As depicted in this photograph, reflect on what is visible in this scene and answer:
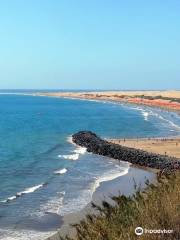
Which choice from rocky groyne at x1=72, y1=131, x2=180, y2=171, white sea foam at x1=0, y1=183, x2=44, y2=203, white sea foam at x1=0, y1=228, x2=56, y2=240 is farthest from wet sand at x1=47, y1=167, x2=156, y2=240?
white sea foam at x1=0, y1=183, x2=44, y2=203

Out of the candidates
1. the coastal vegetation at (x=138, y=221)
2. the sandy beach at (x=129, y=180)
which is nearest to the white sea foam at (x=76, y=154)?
the sandy beach at (x=129, y=180)

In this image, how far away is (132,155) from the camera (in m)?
43.5

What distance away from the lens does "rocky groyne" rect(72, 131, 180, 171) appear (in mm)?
38562

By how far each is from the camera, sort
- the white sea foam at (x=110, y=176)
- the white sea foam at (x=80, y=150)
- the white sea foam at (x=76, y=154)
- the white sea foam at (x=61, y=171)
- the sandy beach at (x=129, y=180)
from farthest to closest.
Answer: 1. the white sea foam at (x=80, y=150)
2. the white sea foam at (x=76, y=154)
3. the white sea foam at (x=61, y=171)
4. the white sea foam at (x=110, y=176)
5. the sandy beach at (x=129, y=180)

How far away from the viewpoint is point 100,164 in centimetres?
4053

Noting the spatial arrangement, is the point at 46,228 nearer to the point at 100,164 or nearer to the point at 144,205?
the point at 144,205

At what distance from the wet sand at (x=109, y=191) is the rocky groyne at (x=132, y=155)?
174 cm

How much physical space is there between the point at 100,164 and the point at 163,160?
5113 mm

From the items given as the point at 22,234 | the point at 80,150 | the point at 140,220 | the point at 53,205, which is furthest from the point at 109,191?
the point at 80,150

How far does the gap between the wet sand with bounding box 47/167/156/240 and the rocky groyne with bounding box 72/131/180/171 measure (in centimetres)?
174

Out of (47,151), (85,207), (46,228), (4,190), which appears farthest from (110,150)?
(46,228)

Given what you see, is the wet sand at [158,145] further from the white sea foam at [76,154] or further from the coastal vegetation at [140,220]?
the coastal vegetation at [140,220]

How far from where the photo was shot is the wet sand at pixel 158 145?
4722 centimetres

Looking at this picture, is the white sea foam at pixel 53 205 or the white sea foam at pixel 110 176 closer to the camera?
the white sea foam at pixel 53 205
